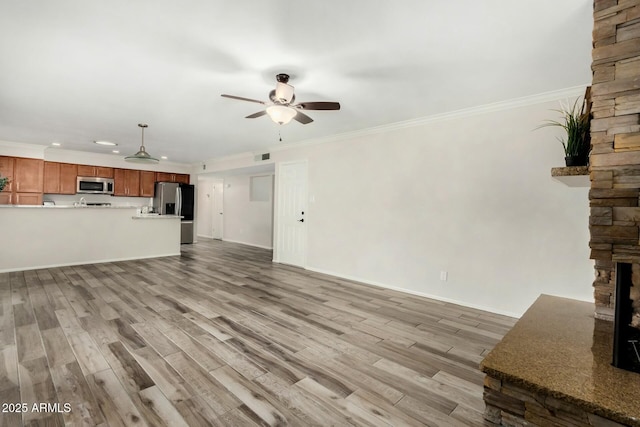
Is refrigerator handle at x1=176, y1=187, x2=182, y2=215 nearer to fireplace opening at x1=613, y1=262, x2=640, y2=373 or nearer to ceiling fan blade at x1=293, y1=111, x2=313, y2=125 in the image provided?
ceiling fan blade at x1=293, y1=111, x2=313, y2=125

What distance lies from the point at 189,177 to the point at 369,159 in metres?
6.43

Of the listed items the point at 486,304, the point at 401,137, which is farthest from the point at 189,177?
the point at 486,304

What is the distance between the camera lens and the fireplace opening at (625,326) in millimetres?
1201

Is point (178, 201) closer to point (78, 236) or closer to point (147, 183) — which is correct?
point (147, 183)

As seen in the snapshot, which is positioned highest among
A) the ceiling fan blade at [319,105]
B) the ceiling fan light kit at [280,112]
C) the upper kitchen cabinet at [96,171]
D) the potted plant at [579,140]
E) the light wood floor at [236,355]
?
the ceiling fan blade at [319,105]

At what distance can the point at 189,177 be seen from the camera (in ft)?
29.3

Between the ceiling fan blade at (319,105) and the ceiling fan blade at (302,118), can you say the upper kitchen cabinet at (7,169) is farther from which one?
the ceiling fan blade at (319,105)

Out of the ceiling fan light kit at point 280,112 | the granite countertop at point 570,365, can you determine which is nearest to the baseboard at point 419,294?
the granite countertop at point 570,365

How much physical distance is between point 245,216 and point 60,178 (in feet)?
14.5

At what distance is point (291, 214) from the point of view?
600cm

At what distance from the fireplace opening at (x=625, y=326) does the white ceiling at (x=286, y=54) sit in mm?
1668

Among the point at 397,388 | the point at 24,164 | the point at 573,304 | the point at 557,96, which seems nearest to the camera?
the point at 397,388

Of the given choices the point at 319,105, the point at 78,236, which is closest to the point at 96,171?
the point at 78,236

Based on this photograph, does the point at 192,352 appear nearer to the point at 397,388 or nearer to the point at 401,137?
the point at 397,388
